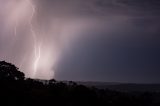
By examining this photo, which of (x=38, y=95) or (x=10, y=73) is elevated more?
(x=10, y=73)

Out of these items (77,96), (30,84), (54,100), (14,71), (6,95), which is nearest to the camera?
(6,95)

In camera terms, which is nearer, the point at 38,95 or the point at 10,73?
the point at 38,95

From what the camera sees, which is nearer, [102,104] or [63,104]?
[63,104]

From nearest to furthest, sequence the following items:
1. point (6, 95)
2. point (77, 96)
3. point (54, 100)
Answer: point (6, 95)
point (54, 100)
point (77, 96)

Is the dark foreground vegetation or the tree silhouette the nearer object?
the dark foreground vegetation

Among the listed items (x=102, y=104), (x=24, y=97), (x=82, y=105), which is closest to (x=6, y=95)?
(x=24, y=97)

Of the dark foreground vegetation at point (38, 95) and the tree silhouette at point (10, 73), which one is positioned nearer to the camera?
the dark foreground vegetation at point (38, 95)

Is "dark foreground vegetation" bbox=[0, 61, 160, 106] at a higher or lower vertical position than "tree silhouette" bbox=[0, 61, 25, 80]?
lower

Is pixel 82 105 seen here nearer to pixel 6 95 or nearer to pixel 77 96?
pixel 77 96

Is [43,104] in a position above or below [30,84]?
below

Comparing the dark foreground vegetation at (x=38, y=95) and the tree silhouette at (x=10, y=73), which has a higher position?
the tree silhouette at (x=10, y=73)

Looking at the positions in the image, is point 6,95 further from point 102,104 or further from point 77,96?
point 102,104
